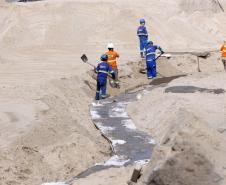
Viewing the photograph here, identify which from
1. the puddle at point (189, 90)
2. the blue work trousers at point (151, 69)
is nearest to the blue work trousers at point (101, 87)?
the puddle at point (189, 90)

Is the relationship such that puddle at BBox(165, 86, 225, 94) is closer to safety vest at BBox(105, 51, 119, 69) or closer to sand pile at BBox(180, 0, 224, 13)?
safety vest at BBox(105, 51, 119, 69)

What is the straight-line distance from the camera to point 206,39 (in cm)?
2755

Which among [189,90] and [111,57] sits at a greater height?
[111,57]

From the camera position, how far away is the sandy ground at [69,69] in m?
10.9

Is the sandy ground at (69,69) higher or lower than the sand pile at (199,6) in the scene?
lower

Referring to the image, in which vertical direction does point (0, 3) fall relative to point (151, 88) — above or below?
above

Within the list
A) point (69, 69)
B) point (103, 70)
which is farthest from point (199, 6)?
point (103, 70)

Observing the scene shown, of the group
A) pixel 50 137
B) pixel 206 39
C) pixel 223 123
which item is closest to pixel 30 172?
pixel 50 137

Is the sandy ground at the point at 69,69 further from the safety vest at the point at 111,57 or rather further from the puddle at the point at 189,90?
the safety vest at the point at 111,57

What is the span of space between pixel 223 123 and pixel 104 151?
2.99m

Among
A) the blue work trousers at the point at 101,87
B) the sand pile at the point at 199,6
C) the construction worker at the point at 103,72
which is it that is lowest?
the blue work trousers at the point at 101,87

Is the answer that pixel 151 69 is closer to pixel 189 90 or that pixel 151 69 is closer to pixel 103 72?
pixel 103 72

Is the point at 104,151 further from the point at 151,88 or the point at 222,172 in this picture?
the point at 151,88

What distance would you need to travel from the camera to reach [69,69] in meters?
20.8
